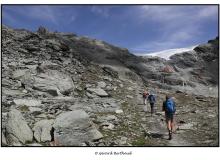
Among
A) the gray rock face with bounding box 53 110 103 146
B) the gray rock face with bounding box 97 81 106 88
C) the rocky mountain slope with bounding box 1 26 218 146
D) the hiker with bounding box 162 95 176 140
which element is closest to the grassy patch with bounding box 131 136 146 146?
the rocky mountain slope with bounding box 1 26 218 146

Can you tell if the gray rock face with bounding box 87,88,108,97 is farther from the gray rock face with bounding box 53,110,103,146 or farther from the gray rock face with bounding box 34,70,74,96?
the gray rock face with bounding box 53,110,103,146

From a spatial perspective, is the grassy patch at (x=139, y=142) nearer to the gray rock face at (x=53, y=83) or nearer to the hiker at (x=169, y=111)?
the hiker at (x=169, y=111)

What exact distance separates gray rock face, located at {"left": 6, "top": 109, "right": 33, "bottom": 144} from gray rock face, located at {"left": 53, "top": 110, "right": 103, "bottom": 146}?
1.25 meters

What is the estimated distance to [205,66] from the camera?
56.8 m

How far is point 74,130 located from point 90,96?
39.0 feet

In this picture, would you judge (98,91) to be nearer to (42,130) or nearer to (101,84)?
(101,84)

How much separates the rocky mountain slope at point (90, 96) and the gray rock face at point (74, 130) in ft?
0.15

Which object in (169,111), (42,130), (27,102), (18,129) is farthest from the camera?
(27,102)

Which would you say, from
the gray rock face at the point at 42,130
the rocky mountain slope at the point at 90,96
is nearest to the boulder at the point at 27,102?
the rocky mountain slope at the point at 90,96

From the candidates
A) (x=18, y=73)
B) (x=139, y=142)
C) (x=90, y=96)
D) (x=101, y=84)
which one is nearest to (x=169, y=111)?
(x=139, y=142)

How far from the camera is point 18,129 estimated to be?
1466 cm

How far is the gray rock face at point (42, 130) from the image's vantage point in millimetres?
14812

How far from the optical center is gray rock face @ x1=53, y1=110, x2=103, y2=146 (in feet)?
47.4
